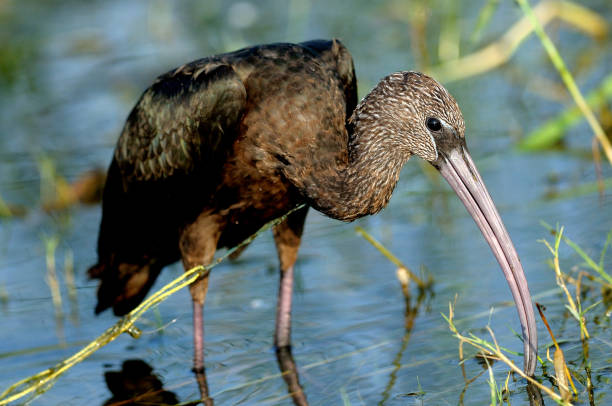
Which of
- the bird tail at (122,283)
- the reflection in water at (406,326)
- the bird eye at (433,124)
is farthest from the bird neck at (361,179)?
the bird tail at (122,283)

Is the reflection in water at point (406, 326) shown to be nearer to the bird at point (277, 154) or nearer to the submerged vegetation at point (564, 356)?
the submerged vegetation at point (564, 356)

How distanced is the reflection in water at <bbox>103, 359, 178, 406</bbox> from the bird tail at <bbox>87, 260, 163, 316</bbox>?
2.13ft

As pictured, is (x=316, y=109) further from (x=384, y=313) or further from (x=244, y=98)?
(x=384, y=313)

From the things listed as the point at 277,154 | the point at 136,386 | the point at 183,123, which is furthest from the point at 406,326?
the point at 183,123

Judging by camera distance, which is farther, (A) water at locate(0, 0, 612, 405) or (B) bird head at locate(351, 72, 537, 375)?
(A) water at locate(0, 0, 612, 405)

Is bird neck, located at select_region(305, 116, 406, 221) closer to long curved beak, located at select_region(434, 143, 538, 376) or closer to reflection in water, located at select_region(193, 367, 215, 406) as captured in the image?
long curved beak, located at select_region(434, 143, 538, 376)

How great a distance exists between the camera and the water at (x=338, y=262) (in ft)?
16.9

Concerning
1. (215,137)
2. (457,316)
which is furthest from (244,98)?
(457,316)

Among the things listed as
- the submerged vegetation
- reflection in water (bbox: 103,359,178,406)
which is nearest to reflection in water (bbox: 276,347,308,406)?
reflection in water (bbox: 103,359,178,406)

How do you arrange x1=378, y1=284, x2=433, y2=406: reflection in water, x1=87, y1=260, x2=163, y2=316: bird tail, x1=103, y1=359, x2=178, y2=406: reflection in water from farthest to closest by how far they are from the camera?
x1=87, y1=260, x2=163, y2=316: bird tail, x1=103, y1=359, x2=178, y2=406: reflection in water, x1=378, y1=284, x2=433, y2=406: reflection in water

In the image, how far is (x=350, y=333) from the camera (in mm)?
5547

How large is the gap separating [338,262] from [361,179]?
1.77m

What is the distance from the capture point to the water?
5148 millimetres

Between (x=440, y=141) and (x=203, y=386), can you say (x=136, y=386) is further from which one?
(x=440, y=141)
